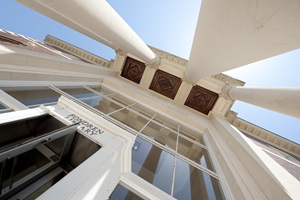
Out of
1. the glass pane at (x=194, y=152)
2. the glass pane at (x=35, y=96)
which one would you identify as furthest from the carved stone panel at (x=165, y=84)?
the glass pane at (x=35, y=96)

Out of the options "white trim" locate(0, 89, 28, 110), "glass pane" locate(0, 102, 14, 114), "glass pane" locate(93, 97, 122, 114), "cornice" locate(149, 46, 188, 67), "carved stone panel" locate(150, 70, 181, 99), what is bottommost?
"glass pane" locate(0, 102, 14, 114)

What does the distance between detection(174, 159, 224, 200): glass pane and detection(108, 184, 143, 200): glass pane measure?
920 mm

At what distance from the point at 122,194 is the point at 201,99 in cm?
1076

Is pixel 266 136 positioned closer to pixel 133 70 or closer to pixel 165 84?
pixel 165 84

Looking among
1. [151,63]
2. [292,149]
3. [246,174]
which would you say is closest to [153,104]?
[151,63]

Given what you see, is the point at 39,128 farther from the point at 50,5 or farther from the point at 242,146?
the point at 242,146

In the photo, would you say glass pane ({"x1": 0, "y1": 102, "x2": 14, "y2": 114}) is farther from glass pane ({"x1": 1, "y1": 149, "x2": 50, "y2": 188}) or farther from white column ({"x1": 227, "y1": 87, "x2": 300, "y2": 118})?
white column ({"x1": 227, "y1": 87, "x2": 300, "y2": 118})

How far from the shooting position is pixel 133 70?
13945 millimetres

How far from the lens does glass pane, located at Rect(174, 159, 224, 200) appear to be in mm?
3514

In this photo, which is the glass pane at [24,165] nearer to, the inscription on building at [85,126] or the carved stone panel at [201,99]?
the inscription on building at [85,126]

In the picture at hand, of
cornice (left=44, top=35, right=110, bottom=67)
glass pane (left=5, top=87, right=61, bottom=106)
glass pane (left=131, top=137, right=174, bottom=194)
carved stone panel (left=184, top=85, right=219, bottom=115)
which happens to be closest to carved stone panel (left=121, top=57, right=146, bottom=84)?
cornice (left=44, top=35, right=110, bottom=67)

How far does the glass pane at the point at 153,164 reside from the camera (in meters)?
3.51

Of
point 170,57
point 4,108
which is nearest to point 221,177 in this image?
point 4,108

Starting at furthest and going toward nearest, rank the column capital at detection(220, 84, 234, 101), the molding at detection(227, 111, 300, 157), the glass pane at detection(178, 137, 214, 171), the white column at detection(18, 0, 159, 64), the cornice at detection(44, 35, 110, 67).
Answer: the cornice at detection(44, 35, 110, 67), the column capital at detection(220, 84, 234, 101), the molding at detection(227, 111, 300, 157), the glass pane at detection(178, 137, 214, 171), the white column at detection(18, 0, 159, 64)
